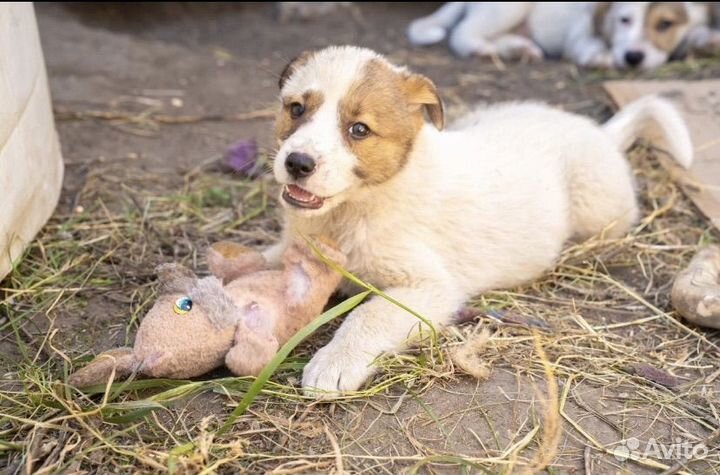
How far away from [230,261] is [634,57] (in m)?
5.49

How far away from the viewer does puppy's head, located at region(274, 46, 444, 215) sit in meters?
3.39

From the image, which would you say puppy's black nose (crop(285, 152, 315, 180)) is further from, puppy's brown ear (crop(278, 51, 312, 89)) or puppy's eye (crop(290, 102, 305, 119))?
puppy's brown ear (crop(278, 51, 312, 89))

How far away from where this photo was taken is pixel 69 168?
5.47 m

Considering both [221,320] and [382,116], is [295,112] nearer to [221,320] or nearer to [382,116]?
[382,116]

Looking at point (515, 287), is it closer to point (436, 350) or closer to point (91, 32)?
point (436, 350)

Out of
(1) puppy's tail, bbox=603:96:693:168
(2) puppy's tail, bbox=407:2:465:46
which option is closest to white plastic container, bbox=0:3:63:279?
(1) puppy's tail, bbox=603:96:693:168

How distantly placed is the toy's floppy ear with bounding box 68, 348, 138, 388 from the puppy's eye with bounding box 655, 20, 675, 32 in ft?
21.7

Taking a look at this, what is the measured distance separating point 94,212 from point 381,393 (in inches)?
A: 95.3

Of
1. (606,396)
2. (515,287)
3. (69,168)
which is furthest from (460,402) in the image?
(69,168)

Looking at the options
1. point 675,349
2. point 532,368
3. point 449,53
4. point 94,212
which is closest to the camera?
point 532,368

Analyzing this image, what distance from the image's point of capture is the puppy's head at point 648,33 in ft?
25.9

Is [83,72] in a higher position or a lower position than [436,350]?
lower

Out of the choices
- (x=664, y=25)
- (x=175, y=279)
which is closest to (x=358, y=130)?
(x=175, y=279)

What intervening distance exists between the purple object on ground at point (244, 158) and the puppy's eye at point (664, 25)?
4.40m
